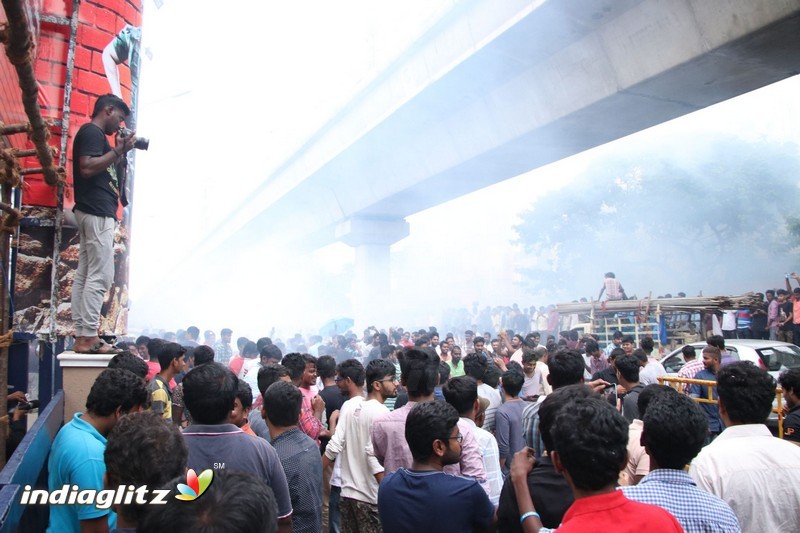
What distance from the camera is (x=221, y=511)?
1292 millimetres

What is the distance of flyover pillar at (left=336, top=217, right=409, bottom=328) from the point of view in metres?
17.8

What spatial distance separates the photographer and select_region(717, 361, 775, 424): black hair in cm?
382

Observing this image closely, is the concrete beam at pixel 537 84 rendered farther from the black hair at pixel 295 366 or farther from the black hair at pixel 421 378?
the black hair at pixel 295 366

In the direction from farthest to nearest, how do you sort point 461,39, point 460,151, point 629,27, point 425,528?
point 460,151 < point 461,39 < point 629,27 < point 425,528

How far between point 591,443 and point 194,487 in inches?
45.7

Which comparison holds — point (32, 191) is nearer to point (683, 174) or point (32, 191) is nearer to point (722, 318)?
point (722, 318)

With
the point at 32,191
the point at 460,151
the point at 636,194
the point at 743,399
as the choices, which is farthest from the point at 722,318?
the point at 636,194

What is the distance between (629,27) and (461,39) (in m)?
2.77

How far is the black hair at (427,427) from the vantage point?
254 centimetres

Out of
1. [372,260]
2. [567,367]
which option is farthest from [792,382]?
[372,260]

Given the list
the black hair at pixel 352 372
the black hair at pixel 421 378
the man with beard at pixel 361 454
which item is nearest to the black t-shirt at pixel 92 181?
the black hair at pixel 352 372

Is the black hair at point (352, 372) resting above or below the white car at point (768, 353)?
above

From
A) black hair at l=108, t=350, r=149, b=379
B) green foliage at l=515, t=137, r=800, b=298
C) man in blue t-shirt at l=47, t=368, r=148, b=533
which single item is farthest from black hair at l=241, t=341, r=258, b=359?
green foliage at l=515, t=137, r=800, b=298

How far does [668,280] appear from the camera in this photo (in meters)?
28.2
